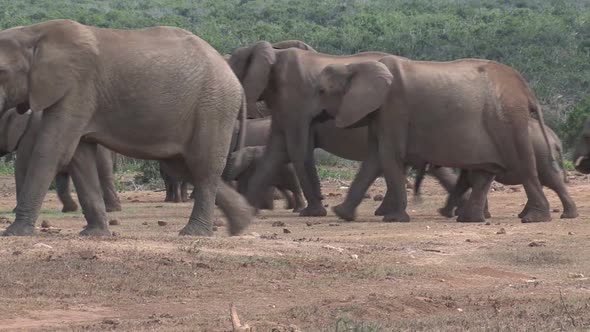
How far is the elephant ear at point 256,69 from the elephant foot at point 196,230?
6128 millimetres

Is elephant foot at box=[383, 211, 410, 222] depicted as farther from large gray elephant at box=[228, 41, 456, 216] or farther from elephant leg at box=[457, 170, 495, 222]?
large gray elephant at box=[228, 41, 456, 216]

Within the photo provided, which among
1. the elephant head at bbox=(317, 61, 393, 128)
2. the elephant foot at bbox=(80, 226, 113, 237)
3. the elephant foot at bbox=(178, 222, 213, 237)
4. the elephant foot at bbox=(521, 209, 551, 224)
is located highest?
the elephant foot at bbox=(80, 226, 113, 237)

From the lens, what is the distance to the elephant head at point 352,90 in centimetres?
1805

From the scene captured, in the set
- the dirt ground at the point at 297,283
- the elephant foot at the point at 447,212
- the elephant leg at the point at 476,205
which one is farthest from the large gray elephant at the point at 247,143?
the dirt ground at the point at 297,283

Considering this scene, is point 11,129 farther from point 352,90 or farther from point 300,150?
point 352,90

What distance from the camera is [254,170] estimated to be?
2020 centimetres

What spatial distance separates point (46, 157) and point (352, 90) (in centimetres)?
623

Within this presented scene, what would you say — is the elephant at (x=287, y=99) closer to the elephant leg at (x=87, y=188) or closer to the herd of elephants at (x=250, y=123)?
the herd of elephants at (x=250, y=123)

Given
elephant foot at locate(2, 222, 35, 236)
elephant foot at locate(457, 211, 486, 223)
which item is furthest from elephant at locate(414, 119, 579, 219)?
elephant foot at locate(2, 222, 35, 236)

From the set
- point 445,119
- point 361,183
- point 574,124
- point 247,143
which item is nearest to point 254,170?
point 247,143

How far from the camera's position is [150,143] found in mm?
13266

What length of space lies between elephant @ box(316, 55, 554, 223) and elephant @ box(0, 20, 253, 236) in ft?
14.6

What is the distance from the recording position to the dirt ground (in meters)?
9.42

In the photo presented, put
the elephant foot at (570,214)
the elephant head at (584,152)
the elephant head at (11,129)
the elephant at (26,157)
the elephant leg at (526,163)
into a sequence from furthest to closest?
the elephant head at (584,152) → the elephant head at (11,129) → the elephant foot at (570,214) → the elephant leg at (526,163) → the elephant at (26,157)
